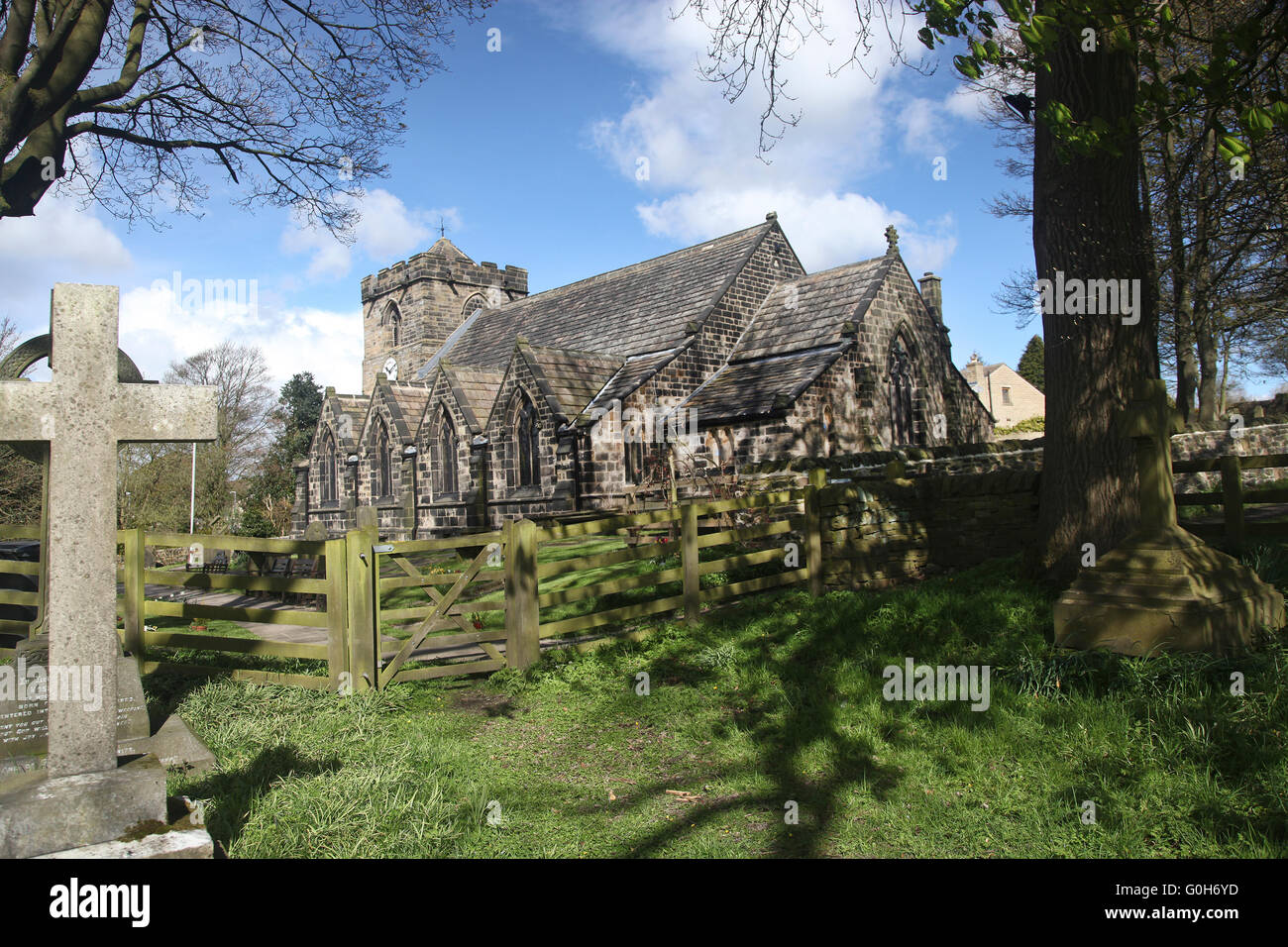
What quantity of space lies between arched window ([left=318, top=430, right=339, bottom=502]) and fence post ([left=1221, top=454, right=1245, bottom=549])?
30581mm

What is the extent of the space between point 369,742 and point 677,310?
2125 centimetres

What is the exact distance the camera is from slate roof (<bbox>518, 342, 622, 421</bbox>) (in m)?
22.4

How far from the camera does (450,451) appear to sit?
2686cm

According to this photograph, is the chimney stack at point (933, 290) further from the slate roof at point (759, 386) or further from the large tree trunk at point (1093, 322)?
the large tree trunk at point (1093, 322)

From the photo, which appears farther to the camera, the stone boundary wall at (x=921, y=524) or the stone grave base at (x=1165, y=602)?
the stone boundary wall at (x=921, y=524)

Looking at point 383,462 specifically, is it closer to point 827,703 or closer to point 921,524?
point 921,524

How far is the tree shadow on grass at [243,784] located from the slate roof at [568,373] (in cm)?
1694

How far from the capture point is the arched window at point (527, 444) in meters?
23.2

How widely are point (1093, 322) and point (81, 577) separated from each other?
7.87m

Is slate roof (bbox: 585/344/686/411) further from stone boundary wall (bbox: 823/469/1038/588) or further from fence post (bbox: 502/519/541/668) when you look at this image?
fence post (bbox: 502/519/541/668)

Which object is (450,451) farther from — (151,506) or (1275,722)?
(1275,722)

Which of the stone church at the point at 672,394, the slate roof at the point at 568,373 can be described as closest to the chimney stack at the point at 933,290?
the stone church at the point at 672,394

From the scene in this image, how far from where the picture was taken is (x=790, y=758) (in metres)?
5.25

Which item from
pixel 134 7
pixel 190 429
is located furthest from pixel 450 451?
pixel 190 429
